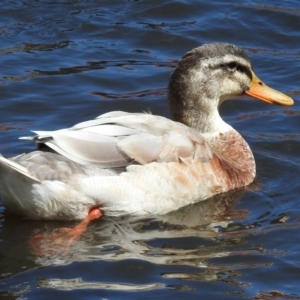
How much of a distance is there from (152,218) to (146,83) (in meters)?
3.18

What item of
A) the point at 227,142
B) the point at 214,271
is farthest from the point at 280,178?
the point at 214,271

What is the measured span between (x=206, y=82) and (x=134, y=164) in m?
1.38

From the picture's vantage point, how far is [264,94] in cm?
945

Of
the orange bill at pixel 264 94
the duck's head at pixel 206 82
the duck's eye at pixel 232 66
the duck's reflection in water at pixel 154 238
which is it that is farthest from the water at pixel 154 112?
the duck's eye at pixel 232 66

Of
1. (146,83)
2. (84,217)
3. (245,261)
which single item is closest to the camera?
(245,261)

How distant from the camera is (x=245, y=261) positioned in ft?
24.4

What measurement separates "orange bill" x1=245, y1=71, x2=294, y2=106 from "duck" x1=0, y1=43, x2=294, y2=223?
1.40 feet

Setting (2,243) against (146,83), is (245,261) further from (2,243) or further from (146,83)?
(146,83)

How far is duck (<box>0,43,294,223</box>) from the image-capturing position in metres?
7.71

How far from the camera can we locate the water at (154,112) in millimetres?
7109

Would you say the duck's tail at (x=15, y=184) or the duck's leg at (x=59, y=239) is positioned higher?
the duck's tail at (x=15, y=184)

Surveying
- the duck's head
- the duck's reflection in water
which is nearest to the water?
the duck's reflection in water

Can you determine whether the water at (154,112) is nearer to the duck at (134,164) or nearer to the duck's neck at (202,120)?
the duck at (134,164)

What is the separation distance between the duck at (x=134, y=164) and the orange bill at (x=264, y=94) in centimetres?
43
